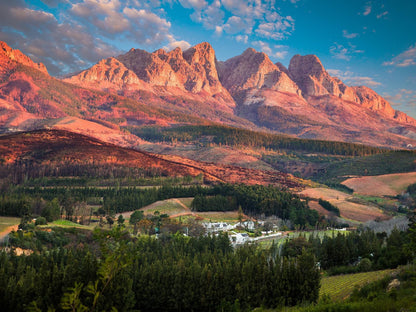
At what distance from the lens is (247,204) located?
161750 mm

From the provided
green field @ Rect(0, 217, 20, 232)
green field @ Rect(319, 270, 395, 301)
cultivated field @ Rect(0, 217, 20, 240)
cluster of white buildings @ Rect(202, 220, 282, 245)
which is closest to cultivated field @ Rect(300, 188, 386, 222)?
cluster of white buildings @ Rect(202, 220, 282, 245)

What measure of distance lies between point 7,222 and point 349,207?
497ft

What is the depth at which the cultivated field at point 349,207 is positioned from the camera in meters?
158

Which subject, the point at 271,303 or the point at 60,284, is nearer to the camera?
the point at 60,284

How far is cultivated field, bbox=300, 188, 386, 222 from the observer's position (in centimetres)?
Result: 15775

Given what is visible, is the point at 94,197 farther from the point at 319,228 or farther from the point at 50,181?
the point at 319,228

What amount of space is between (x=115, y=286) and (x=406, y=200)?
663 ft

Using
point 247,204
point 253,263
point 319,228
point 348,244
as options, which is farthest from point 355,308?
point 247,204

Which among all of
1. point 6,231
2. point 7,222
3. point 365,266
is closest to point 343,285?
point 365,266

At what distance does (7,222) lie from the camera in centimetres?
10169

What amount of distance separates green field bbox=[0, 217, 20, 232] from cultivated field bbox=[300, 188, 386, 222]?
128476 millimetres

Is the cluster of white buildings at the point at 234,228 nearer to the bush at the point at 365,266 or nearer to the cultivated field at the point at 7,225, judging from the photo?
the bush at the point at 365,266


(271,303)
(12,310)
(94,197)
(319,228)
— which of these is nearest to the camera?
(12,310)

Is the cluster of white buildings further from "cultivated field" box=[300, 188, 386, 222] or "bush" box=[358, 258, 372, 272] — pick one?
"cultivated field" box=[300, 188, 386, 222]
